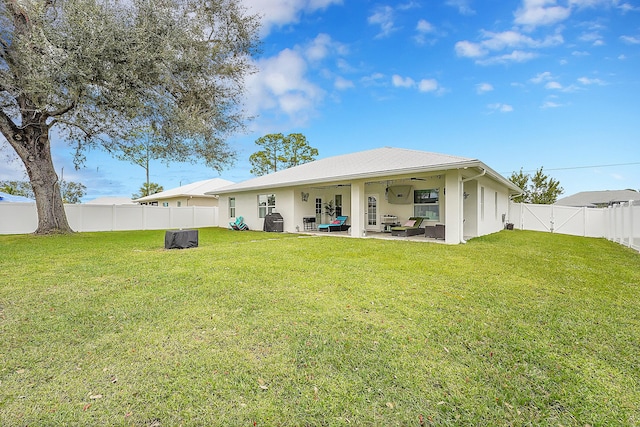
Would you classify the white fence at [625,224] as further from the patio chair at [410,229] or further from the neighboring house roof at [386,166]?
the patio chair at [410,229]

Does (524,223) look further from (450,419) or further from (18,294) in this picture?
(18,294)

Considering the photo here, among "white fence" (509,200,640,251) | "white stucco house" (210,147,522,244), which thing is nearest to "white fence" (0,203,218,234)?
"white stucco house" (210,147,522,244)

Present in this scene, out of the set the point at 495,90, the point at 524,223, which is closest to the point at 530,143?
the point at 524,223

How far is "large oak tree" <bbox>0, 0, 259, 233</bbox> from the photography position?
347 inches

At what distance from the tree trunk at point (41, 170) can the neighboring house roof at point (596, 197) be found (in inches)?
1678

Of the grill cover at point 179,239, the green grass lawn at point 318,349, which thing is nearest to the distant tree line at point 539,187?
the green grass lawn at point 318,349

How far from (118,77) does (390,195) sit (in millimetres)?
11828

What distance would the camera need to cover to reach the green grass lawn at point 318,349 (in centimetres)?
212

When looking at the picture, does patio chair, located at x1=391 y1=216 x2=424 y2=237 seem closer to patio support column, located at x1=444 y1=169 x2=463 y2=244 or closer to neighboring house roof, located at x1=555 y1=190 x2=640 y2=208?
patio support column, located at x1=444 y1=169 x2=463 y2=244

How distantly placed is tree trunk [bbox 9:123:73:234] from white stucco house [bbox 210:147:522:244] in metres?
8.17

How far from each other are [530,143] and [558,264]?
1849cm

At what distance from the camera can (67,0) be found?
370 inches

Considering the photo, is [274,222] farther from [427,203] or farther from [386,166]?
[427,203]

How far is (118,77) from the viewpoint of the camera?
9562 millimetres
